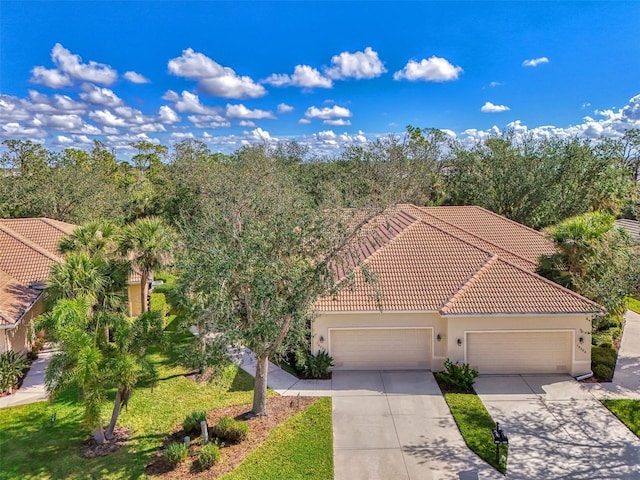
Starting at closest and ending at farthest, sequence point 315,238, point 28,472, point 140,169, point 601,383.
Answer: point 28,472, point 315,238, point 601,383, point 140,169

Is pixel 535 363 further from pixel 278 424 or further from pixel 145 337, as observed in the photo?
pixel 145 337

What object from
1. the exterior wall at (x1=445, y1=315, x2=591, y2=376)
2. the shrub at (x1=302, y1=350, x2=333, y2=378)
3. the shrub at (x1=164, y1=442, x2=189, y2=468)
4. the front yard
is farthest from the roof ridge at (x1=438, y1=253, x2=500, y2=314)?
the shrub at (x1=164, y1=442, x2=189, y2=468)

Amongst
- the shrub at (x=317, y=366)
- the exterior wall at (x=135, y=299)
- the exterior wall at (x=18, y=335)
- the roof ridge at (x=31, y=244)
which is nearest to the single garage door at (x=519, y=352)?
the shrub at (x=317, y=366)

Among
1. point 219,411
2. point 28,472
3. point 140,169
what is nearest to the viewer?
point 28,472

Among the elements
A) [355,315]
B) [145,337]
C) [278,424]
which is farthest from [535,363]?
[145,337]

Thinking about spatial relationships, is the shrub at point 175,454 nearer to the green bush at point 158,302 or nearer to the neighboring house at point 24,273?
the neighboring house at point 24,273

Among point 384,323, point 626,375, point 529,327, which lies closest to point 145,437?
point 384,323

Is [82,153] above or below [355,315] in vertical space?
above

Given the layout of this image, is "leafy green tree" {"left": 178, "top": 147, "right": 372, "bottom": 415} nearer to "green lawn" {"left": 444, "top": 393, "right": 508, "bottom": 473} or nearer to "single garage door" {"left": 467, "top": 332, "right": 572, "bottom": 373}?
"green lawn" {"left": 444, "top": 393, "right": 508, "bottom": 473}
